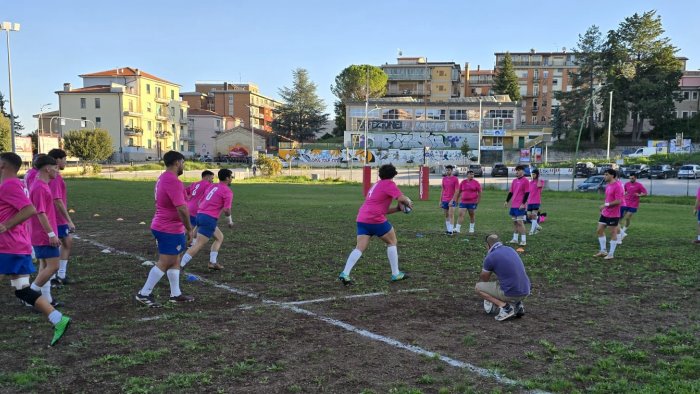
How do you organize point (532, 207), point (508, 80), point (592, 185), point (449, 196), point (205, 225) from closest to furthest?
point (205, 225) < point (532, 207) < point (449, 196) < point (592, 185) < point (508, 80)

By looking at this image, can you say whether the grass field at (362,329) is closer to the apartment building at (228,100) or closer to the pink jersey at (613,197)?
the pink jersey at (613,197)

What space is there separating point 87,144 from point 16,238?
204 ft

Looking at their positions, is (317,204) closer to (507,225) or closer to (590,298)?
(507,225)

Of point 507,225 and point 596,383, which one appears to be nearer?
point 596,383

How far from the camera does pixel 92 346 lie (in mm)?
5516

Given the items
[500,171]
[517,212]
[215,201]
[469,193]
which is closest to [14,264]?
[215,201]

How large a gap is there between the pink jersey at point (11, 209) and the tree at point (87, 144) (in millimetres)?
62126

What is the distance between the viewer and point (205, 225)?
927cm

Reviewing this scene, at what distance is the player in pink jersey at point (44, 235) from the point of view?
21.6ft

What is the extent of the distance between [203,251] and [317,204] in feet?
44.8

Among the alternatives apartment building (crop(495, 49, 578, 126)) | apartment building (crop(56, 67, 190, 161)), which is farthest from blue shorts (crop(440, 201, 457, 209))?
apartment building (crop(495, 49, 578, 126))

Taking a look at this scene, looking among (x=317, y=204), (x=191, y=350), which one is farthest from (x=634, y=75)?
(x=191, y=350)

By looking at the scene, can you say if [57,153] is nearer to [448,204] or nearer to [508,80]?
[448,204]

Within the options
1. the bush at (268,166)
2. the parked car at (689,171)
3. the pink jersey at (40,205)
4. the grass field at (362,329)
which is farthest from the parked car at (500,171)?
the pink jersey at (40,205)
